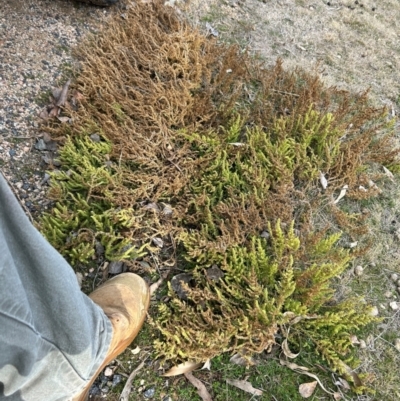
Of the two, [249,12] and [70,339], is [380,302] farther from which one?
[249,12]

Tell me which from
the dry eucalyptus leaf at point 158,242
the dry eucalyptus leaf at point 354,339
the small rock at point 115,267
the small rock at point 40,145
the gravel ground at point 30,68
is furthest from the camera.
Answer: the small rock at point 40,145

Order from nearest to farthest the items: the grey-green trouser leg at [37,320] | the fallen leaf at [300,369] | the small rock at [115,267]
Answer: the grey-green trouser leg at [37,320] < the fallen leaf at [300,369] < the small rock at [115,267]

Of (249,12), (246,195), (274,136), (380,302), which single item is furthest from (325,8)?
(380,302)

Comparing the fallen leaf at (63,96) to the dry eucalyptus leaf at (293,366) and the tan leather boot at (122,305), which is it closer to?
the tan leather boot at (122,305)

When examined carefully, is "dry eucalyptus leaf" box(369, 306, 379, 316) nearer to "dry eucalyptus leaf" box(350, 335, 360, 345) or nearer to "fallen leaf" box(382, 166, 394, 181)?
"dry eucalyptus leaf" box(350, 335, 360, 345)

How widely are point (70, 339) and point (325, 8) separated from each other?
17.0ft

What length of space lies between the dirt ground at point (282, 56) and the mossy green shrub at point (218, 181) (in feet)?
0.75

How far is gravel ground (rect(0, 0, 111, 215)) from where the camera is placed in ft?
10.2

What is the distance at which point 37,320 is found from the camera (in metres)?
1.68

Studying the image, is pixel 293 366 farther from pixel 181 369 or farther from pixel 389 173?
pixel 389 173

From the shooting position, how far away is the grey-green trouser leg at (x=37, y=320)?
1511 mm

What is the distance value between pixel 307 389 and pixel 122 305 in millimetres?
1264

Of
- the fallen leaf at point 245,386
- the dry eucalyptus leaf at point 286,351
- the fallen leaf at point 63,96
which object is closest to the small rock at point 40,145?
the fallen leaf at point 63,96

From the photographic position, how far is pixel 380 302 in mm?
2947
